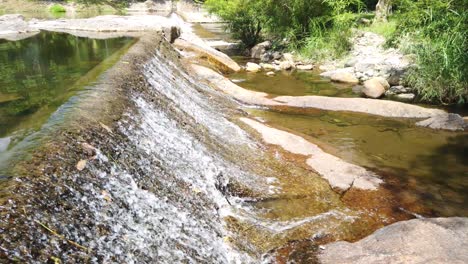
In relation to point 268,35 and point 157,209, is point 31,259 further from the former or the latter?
point 268,35

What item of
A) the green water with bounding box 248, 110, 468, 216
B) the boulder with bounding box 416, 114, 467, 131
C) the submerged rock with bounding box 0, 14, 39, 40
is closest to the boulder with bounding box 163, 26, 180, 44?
the submerged rock with bounding box 0, 14, 39, 40

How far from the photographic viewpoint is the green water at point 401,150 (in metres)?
6.34

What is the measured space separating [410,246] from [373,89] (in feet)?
30.0

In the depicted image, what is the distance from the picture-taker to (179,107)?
786cm

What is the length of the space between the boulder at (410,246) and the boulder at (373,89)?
8.32 meters

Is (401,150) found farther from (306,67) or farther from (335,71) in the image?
(306,67)

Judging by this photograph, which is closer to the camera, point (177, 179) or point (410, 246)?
point (410, 246)

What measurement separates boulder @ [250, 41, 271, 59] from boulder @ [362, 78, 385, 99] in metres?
8.35

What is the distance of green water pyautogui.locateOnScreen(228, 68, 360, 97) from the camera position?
1354 cm

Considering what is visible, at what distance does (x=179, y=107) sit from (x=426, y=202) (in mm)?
4655

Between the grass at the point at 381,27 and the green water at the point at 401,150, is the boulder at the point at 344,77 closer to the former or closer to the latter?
the grass at the point at 381,27

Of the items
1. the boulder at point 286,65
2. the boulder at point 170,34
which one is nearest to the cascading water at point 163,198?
the boulder at point 170,34

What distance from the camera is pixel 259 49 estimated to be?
20.8 m

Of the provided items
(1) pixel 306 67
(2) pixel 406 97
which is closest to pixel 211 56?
(1) pixel 306 67
